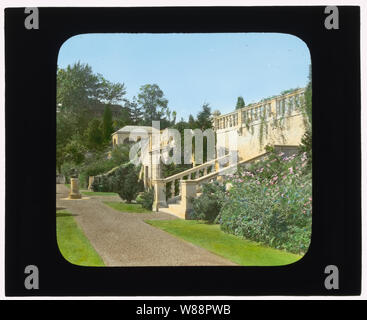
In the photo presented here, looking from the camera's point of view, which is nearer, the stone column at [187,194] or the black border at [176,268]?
the black border at [176,268]

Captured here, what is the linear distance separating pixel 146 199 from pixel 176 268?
3.28 ft

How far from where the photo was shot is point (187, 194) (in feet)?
15.0

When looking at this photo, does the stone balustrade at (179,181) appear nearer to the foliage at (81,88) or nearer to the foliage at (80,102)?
the foliage at (80,102)

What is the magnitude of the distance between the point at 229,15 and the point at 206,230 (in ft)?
9.32

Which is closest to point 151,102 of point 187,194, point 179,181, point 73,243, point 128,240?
point 179,181

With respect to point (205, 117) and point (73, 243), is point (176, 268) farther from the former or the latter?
point (205, 117)

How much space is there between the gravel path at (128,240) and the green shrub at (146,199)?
0.22 metres

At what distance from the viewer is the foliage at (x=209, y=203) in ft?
13.9

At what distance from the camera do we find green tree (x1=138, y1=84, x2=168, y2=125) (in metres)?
4.12

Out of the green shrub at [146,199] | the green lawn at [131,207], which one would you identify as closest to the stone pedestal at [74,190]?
the green lawn at [131,207]
